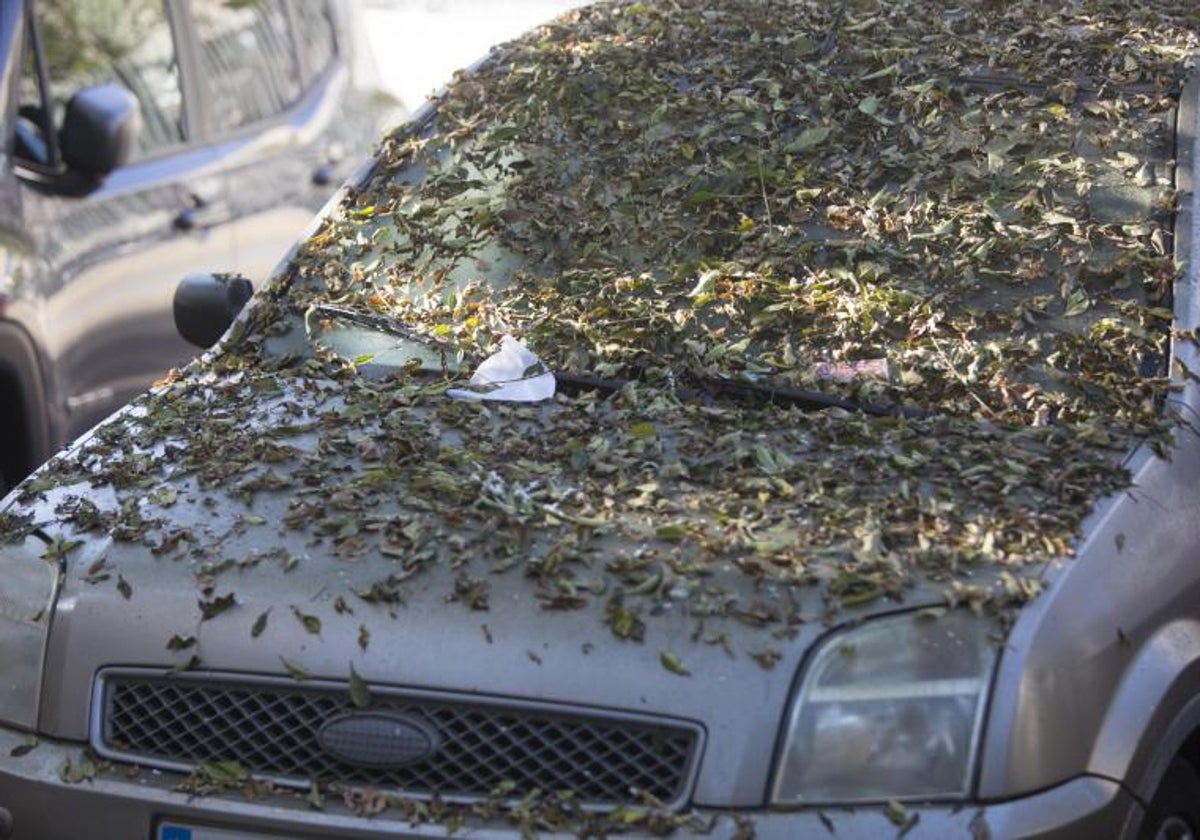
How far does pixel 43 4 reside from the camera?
6.30 metres

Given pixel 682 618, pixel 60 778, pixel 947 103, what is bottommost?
pixel 60 778

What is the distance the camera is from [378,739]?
3.22 meters

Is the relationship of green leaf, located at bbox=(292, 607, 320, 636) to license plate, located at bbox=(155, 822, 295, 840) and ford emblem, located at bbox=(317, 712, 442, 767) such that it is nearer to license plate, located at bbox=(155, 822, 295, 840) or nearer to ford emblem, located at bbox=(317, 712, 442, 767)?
ford emblem, located at bbox=(317, 712, 442, 767)

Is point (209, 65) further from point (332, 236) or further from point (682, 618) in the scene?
point (682, 618)

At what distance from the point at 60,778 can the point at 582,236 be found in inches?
71.8

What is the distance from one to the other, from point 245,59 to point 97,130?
1355mm

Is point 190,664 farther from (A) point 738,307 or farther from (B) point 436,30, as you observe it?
(B) point 436,30

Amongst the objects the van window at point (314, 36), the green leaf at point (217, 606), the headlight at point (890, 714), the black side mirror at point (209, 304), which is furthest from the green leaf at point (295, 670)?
the van window at point (314, 36)

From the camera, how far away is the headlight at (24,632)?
3.54m

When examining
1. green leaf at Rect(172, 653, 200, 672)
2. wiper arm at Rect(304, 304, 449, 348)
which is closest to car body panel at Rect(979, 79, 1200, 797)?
green leaf at Rect(172, 653, 200, 672)

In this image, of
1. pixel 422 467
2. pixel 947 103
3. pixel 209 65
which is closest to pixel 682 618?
pixel 422 467

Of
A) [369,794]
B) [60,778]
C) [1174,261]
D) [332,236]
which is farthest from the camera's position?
[332,236]

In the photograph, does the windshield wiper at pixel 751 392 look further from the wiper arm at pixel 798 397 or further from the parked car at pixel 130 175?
the parked car at pixel 130 175

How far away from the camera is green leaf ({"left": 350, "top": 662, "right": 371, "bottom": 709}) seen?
3.25 m
